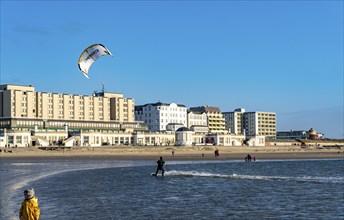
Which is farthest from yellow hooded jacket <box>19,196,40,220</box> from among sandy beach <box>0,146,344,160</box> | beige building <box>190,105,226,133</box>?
beige building <box>190,105,226,133</box>

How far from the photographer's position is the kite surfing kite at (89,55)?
2881 cm

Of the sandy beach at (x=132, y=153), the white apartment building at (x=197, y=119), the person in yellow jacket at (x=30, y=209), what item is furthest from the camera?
the white apartment building at (x=197, y=119)

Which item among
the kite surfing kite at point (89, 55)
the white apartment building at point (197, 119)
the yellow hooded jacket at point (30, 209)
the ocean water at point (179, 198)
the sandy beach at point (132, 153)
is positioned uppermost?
the kite surfing kite at point (89, 55)

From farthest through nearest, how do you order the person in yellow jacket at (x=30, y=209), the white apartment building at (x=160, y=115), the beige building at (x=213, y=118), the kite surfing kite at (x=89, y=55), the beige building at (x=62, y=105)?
the beige building at (x=213, y=118), the white apartment building at (x=160, y=115), the beige building at (x=62, y=105), the kite surfing kite at (x=89, y=55), the person in yellow jacket at (x=30, y=209)

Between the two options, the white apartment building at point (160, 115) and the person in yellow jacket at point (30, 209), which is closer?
the person in yellow jacket at point (30, 209)

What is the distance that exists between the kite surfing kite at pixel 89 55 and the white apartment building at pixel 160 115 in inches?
5463

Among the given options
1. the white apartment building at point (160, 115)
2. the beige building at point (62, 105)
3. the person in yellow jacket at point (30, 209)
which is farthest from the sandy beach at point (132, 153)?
the person in yellow jacket at point (30, 209)

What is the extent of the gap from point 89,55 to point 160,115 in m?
140

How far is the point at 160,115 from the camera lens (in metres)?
169

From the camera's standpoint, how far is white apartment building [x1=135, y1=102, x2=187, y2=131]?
16971 cm

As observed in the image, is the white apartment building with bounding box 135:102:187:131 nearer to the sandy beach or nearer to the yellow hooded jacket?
the sandy beach

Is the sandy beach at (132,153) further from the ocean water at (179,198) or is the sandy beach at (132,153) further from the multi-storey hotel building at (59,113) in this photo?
the ocean water at (179,198)

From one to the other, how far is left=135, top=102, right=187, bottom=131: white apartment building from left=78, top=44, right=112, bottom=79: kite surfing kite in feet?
455

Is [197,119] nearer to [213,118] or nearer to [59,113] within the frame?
[213,118]
